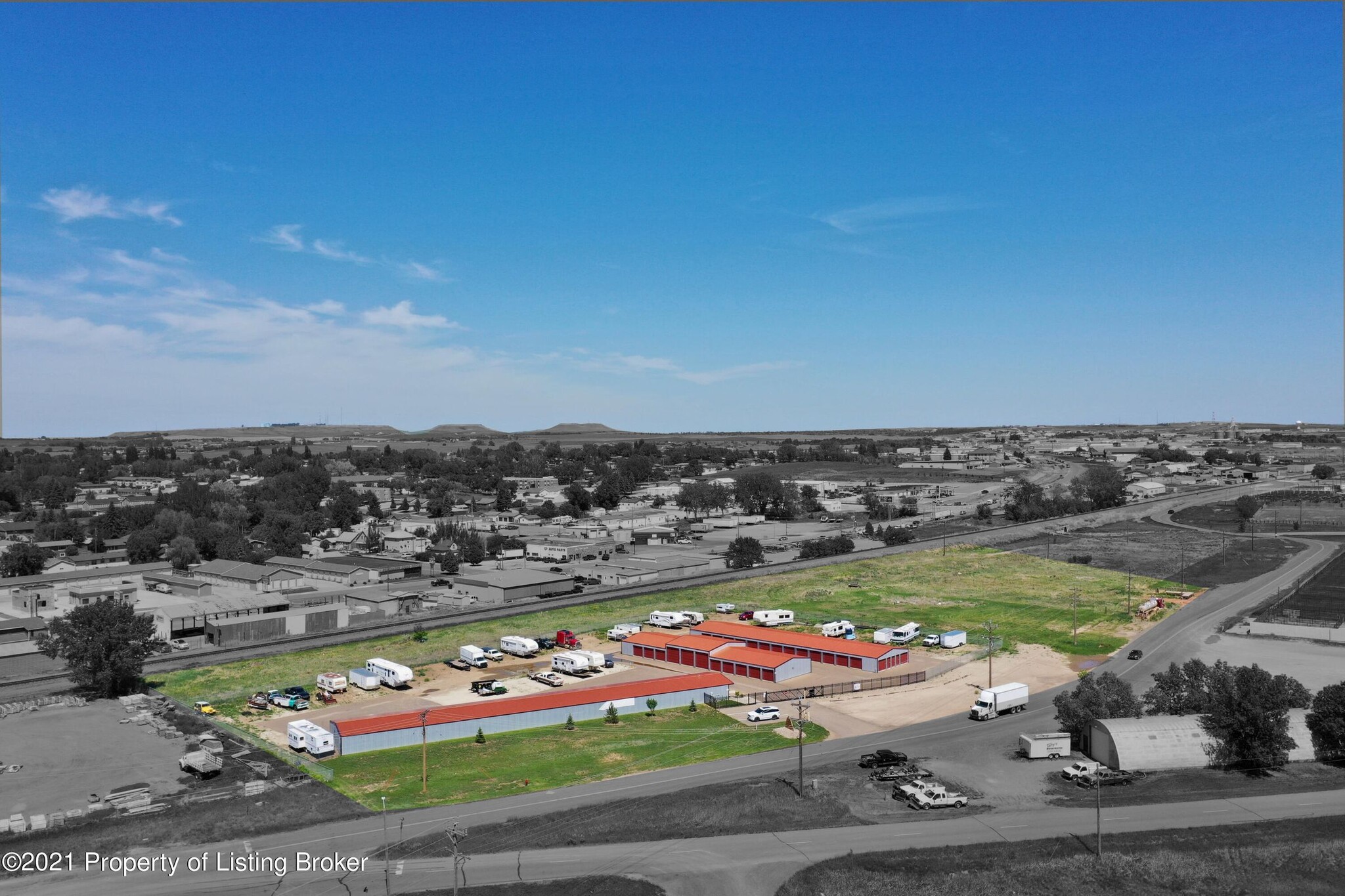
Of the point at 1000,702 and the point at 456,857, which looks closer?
the point at 456,857

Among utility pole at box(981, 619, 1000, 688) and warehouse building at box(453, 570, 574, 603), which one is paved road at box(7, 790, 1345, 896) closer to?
utility pole at box(981, 619, 1000, 688)

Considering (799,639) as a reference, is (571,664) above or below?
below

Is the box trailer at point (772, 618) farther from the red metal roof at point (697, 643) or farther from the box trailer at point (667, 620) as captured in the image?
the red metal roof at point (697, 643)

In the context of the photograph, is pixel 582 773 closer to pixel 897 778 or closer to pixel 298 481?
pixel 897 778

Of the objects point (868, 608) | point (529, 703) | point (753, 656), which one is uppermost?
point (529, 703)

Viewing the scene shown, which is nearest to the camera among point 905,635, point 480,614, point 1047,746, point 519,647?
point 1047,746

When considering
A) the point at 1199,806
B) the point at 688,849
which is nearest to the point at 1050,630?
the point at 1199,806

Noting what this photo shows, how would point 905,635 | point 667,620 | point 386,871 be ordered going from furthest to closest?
point 667,620 → point 905,635 → point 386,871

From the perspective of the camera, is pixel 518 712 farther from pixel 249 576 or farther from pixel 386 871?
pixel 249 576

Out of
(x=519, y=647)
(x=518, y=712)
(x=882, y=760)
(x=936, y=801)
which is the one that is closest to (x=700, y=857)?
(x=936, y=801)
